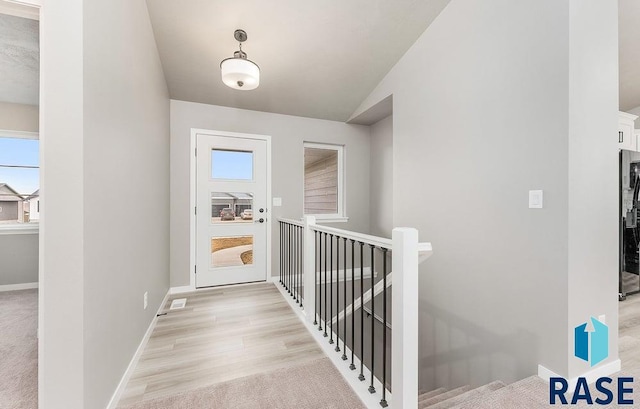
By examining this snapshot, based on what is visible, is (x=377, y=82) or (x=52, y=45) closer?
(x=52, y=45)

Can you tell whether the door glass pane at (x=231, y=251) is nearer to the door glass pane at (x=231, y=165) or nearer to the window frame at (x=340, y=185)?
the door glass pane at (x=231, y=165)

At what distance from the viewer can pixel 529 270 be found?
5.74ft

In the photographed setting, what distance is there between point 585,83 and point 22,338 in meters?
4.41

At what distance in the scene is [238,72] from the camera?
212 cm

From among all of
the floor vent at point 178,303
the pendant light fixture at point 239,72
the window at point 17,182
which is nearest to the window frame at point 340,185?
the pendant light fixture at point 239,72

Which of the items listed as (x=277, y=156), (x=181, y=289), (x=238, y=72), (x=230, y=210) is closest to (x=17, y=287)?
(x=181, y=289)

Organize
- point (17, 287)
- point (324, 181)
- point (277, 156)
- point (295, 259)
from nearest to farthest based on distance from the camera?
1. point (295, 259)
2. point (17, 287)
3. point (277, 156)
4. point (324, 181)

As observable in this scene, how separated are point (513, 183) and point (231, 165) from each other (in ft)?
9.92

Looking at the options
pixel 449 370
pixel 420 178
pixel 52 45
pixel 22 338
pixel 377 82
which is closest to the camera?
pixel 52 45

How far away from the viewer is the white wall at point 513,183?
1.59 m

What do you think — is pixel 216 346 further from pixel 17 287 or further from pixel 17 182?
pixel 17 182

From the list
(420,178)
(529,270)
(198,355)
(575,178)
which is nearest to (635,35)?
(575,178)

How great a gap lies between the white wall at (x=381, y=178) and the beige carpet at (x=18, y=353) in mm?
3463

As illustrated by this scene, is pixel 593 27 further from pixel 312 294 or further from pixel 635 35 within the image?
pixel 312 294
